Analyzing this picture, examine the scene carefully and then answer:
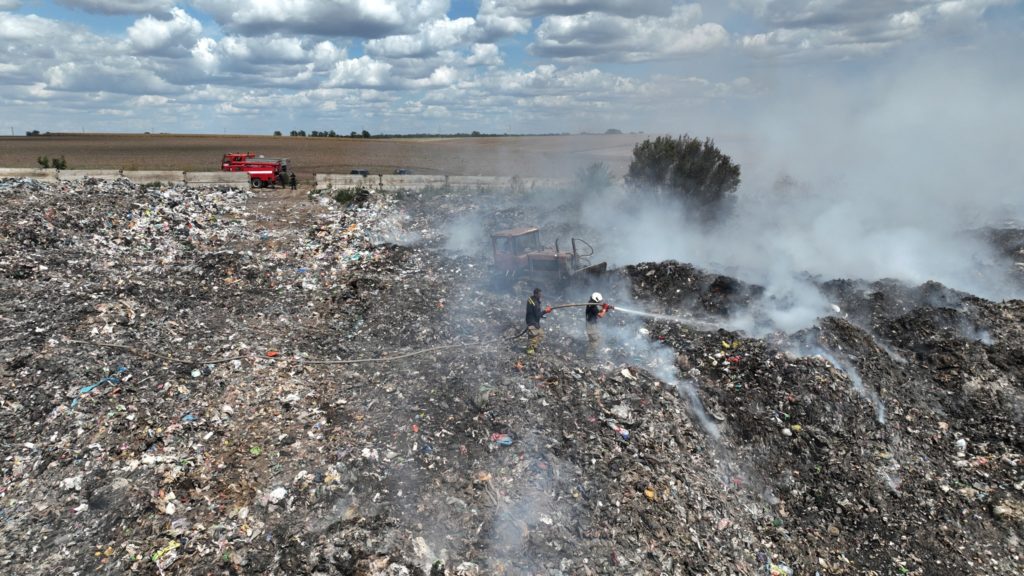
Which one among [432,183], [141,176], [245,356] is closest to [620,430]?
[245,356]

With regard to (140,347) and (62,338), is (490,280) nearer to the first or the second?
(140,347)

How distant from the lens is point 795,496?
23.0ft

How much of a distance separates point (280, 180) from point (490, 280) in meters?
16.6

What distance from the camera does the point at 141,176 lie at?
2289 cm

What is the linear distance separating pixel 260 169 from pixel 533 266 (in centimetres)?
1796

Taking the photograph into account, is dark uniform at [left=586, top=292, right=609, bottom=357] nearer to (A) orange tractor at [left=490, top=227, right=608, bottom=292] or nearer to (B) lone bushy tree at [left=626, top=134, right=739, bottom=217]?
(A) orange tractor at [left=490, top=227, right=608, bottom=292]

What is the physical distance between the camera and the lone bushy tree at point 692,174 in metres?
18.7

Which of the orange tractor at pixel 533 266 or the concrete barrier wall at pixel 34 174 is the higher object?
the concrete barrier wall at pixel 34 174

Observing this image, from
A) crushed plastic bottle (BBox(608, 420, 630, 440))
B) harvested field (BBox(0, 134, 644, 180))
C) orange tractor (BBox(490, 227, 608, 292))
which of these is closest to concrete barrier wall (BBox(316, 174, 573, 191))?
harvested field (BBox(0, 134, 644, 180))

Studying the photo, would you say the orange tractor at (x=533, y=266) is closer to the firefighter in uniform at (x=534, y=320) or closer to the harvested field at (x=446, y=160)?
the firefighter in uniform at (x=534, y=320)

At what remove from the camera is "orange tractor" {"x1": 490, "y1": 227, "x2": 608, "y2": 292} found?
11961mm

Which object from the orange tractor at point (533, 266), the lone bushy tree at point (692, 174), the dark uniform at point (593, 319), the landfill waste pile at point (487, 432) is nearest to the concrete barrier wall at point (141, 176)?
the landfill waste pile at point (487, 432)

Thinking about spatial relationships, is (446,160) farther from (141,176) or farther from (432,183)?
(141,176)

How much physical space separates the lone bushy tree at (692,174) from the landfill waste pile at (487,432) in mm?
7212
